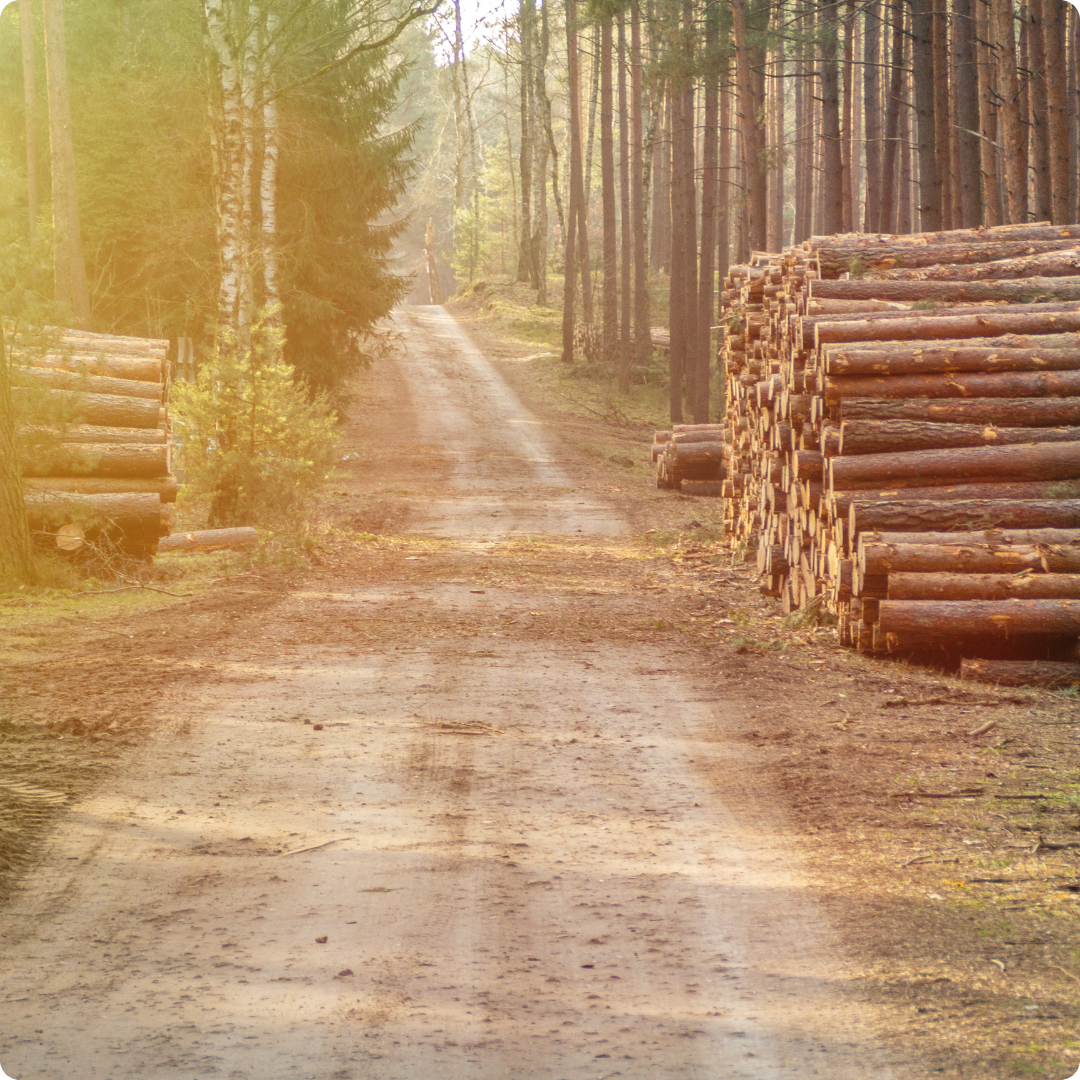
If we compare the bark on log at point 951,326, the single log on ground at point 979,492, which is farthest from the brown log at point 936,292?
the single log on ground at point 979,492

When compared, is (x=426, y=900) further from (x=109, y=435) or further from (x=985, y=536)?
(x=109, y=435)

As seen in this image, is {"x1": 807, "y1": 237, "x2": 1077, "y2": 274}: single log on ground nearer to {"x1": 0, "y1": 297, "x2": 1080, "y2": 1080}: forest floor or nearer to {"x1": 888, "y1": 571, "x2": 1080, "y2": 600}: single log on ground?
{"x1": 0, "y1": 297, "x2": 1080, "y2": 1080}: forest floor

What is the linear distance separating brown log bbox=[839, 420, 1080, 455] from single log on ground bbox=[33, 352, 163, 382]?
788cm

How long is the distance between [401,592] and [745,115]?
16324mm

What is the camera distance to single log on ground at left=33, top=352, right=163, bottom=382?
1198 centimetres

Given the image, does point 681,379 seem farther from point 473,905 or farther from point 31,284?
point 473,905

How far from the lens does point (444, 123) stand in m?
66.6

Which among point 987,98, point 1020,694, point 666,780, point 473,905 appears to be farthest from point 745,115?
point 473,905

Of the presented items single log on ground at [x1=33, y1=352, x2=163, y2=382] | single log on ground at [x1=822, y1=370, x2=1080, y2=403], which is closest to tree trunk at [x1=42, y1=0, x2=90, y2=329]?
single log on ground at [x1=33, y1=352, x2=163, y2=382]

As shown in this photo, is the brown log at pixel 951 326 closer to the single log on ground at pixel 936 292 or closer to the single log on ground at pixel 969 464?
the single log on ground at pixel 936 292

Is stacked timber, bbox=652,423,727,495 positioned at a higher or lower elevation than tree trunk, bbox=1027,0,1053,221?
lower

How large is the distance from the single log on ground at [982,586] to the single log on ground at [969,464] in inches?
42.4

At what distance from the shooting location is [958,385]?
914cm

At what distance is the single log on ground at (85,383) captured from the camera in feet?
35.8
